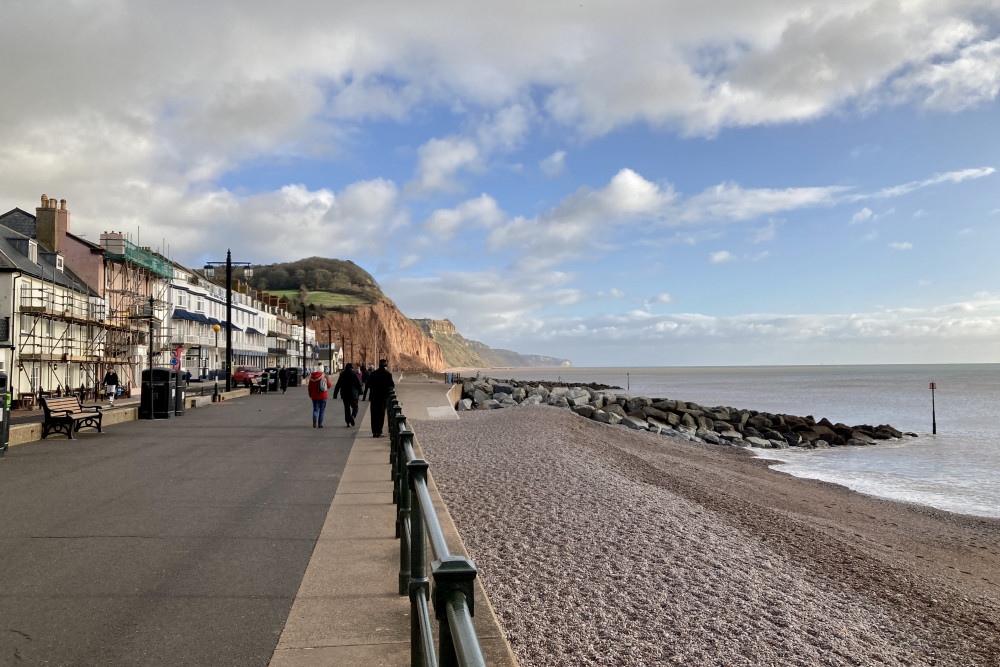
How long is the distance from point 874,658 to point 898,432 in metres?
31.6

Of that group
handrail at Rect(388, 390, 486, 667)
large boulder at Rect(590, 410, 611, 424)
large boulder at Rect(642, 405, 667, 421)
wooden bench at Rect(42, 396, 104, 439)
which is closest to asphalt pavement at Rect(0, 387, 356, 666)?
handrail at Rect(388, 390, 486, 667)

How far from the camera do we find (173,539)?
6.63m

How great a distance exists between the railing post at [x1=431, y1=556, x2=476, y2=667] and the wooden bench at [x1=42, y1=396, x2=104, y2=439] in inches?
627

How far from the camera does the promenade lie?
4.13m

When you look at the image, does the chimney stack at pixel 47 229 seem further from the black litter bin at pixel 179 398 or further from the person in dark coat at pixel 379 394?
the person in dark coat at pixel 379 394

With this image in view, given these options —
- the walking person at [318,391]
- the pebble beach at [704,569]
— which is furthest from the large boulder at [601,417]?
the pebble beach at [704,569]

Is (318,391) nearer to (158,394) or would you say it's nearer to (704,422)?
(158,394)

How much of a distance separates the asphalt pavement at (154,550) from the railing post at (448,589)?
93.7 inches

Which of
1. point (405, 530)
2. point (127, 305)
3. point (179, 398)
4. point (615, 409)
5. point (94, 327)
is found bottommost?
point (615, 409)

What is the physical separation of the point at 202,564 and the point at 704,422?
105ft

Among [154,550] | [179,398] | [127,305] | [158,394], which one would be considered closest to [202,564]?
[154,550]

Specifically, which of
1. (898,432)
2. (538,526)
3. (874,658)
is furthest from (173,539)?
(898,432)

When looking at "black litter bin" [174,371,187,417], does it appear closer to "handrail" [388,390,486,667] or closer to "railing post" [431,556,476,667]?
"handrail" [388,390,486,667]

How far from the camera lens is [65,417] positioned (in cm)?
1531
